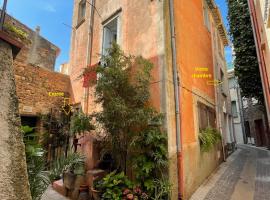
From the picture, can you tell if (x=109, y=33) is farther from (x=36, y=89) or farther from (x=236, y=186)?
(x=236, y=186)

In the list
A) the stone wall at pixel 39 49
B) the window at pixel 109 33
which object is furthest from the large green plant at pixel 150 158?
the stone wall at pixel 39 49

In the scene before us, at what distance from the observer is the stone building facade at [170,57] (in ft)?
14.5

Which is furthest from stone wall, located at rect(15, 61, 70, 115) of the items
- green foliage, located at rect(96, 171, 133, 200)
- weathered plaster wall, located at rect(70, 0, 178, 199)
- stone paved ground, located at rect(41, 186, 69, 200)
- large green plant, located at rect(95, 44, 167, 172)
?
green foliage, located at rect(96, 171, 133, 200)

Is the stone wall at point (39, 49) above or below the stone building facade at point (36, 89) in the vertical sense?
above

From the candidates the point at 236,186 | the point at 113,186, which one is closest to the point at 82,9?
the point at 113,186

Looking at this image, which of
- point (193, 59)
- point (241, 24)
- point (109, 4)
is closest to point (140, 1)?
point (109, 4)

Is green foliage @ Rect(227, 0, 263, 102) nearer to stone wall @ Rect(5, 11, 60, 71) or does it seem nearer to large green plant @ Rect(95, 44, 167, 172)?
large green plant @ Rect(95, 44, 167, 172)

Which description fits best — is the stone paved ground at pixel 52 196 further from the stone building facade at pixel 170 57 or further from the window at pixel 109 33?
the window at pixel 109 33

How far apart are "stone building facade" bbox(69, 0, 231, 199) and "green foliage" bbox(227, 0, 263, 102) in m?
2.22

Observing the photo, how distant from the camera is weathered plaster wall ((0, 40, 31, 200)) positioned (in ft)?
5.19

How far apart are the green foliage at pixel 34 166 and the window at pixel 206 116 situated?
15.8 ft

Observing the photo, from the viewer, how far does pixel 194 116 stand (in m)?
5.63

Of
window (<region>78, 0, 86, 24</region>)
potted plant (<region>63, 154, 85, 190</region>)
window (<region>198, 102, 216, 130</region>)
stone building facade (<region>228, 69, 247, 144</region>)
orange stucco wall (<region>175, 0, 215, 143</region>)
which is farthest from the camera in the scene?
stone building facade (<region>228, 69, 247, 144</region>)

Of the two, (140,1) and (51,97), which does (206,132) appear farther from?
(51,97)
